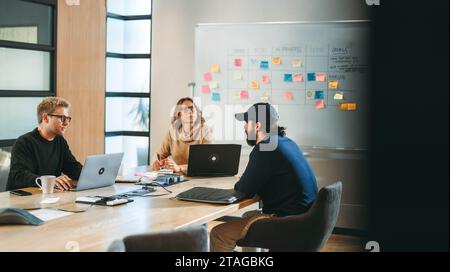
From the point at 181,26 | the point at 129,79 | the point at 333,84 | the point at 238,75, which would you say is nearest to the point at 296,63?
the point at 333,84

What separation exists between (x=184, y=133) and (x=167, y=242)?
2.77 m

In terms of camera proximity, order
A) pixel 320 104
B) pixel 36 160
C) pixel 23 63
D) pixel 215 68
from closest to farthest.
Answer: pixel 36 160, pixel 23 63, pixel 320 104, pixel 215 68

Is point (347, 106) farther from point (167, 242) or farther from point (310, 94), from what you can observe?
point (167, 242)

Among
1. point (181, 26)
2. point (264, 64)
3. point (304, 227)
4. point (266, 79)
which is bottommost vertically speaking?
point (304, 227)

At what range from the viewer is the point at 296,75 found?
541cm

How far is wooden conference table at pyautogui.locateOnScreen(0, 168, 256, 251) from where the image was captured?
2301mm

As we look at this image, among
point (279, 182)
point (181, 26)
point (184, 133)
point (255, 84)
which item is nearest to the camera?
point (279, 182)

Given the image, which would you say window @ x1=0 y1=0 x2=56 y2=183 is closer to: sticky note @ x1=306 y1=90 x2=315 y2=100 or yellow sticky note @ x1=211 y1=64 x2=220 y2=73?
yellow sticky note @ x1=211 y1=64 x2=220 y2=73

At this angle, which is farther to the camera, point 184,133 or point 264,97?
point 264,97

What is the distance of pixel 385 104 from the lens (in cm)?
511

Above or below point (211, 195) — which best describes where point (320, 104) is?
above

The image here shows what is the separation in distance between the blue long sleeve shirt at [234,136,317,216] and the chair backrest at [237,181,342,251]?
149 millimetres

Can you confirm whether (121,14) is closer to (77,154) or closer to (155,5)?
(155,5)
